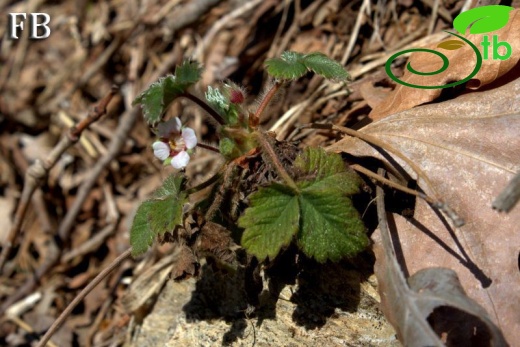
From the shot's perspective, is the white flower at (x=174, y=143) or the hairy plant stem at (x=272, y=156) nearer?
the hairy plant stem at (x=272, y=156)

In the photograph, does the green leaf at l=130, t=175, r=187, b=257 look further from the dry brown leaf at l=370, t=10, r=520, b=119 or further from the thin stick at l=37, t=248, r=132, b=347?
the dry brown leaf at l=370, t=10, r=520, b=119

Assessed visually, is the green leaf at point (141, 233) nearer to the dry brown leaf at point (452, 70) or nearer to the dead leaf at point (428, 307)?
the dead leaf at point (428, 307)

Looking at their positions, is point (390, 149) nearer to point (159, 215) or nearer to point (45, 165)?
point (159, 215)

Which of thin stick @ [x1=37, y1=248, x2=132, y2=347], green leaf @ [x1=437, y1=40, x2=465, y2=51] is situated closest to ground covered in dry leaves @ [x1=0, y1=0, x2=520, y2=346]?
green leaf @ [x1=437, y1=40, x2=465, y2=51]

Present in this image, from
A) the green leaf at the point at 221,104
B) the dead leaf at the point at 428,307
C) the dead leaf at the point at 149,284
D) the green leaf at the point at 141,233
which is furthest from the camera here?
the dead leaf at the point at 149,284

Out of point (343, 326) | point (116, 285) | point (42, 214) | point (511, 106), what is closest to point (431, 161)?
point (511, 106)

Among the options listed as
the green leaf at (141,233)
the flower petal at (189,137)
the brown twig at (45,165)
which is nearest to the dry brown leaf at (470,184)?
the flower petal at (189,137)

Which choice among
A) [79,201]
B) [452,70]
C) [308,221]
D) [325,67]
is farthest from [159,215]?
[79,201]
